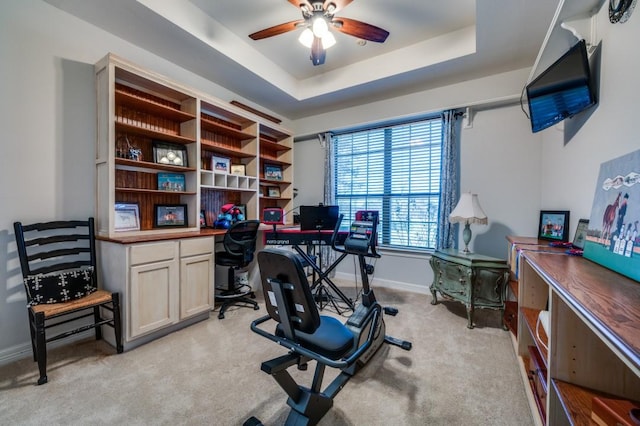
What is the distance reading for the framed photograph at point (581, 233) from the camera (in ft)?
5.65

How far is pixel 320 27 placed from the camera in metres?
2.17

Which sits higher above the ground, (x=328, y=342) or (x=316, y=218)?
(x=316, y=218)

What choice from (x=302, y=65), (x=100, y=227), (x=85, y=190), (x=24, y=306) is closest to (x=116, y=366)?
(x=24, y=306)

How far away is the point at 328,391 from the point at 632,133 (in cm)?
212

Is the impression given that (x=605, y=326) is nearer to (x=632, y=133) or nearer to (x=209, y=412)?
(x=632, y=133)

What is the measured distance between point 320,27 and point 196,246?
230 centimetres

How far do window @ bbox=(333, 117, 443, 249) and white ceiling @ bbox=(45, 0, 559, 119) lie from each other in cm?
60

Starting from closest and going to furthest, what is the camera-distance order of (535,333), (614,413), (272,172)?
1. (614,413)
2. (535,333)
3. (272,172)

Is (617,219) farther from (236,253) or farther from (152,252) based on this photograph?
(152,252)

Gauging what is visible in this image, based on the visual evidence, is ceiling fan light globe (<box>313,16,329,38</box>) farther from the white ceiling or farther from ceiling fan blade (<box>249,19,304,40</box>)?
the white ceiling

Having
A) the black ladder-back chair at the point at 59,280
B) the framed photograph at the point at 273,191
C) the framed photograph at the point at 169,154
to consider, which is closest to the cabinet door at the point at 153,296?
the black ladder-back chair at the point at 59,280

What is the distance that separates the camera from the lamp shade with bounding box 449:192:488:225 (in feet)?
9.05

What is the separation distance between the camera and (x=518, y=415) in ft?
4.81

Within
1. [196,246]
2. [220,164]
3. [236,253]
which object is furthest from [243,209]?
[196,246]
